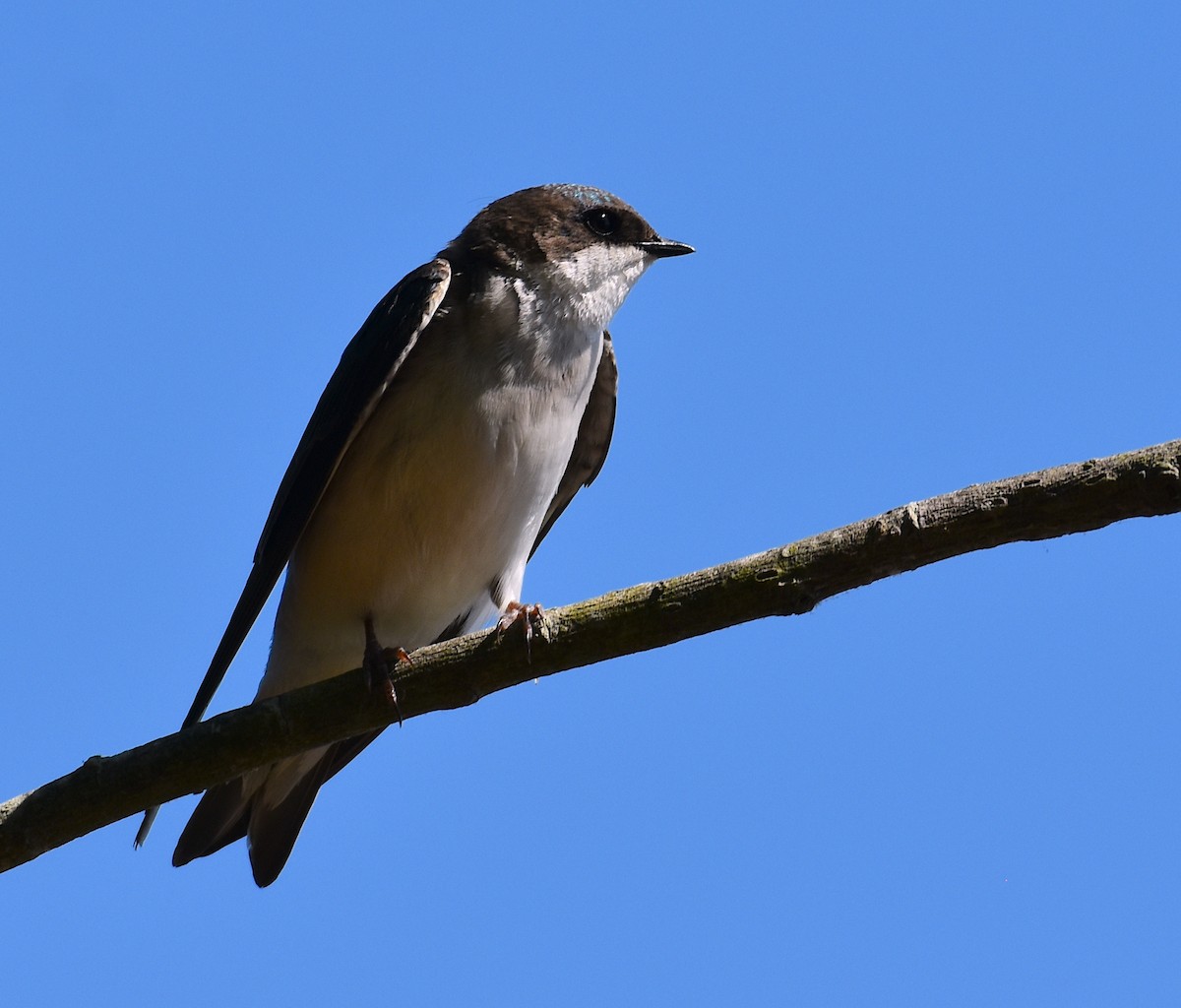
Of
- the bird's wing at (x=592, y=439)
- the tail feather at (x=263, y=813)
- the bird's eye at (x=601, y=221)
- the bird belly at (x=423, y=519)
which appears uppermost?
the bird's eye at (x=601, y=221)

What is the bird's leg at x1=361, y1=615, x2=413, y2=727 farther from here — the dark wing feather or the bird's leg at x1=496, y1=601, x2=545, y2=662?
the dark wing feather

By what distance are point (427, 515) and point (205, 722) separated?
5.36 ft

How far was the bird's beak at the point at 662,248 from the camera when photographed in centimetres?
677

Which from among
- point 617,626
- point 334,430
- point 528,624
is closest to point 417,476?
point 334,430

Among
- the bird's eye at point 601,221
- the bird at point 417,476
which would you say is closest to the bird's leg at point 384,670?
the bird at point 417,476

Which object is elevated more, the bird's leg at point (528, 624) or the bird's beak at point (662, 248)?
the bird's beak at point (662, 248)

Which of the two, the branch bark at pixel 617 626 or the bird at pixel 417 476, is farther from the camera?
the bird at pixel 417 476

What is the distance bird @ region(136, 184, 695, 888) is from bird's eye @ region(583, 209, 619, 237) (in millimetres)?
207

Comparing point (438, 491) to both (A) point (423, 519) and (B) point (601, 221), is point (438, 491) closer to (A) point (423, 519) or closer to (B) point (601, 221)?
(A) point (423, 519)

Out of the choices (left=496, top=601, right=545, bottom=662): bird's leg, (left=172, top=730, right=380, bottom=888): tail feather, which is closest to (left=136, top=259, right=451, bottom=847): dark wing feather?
(left=172, top=730, right=380, bottom=888): tail feather

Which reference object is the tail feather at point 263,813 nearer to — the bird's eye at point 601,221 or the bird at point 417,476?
the bird at point 417,476

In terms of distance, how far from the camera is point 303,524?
5660 mm

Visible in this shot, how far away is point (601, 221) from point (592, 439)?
43.0 inches

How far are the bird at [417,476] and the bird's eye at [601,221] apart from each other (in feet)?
0.68
